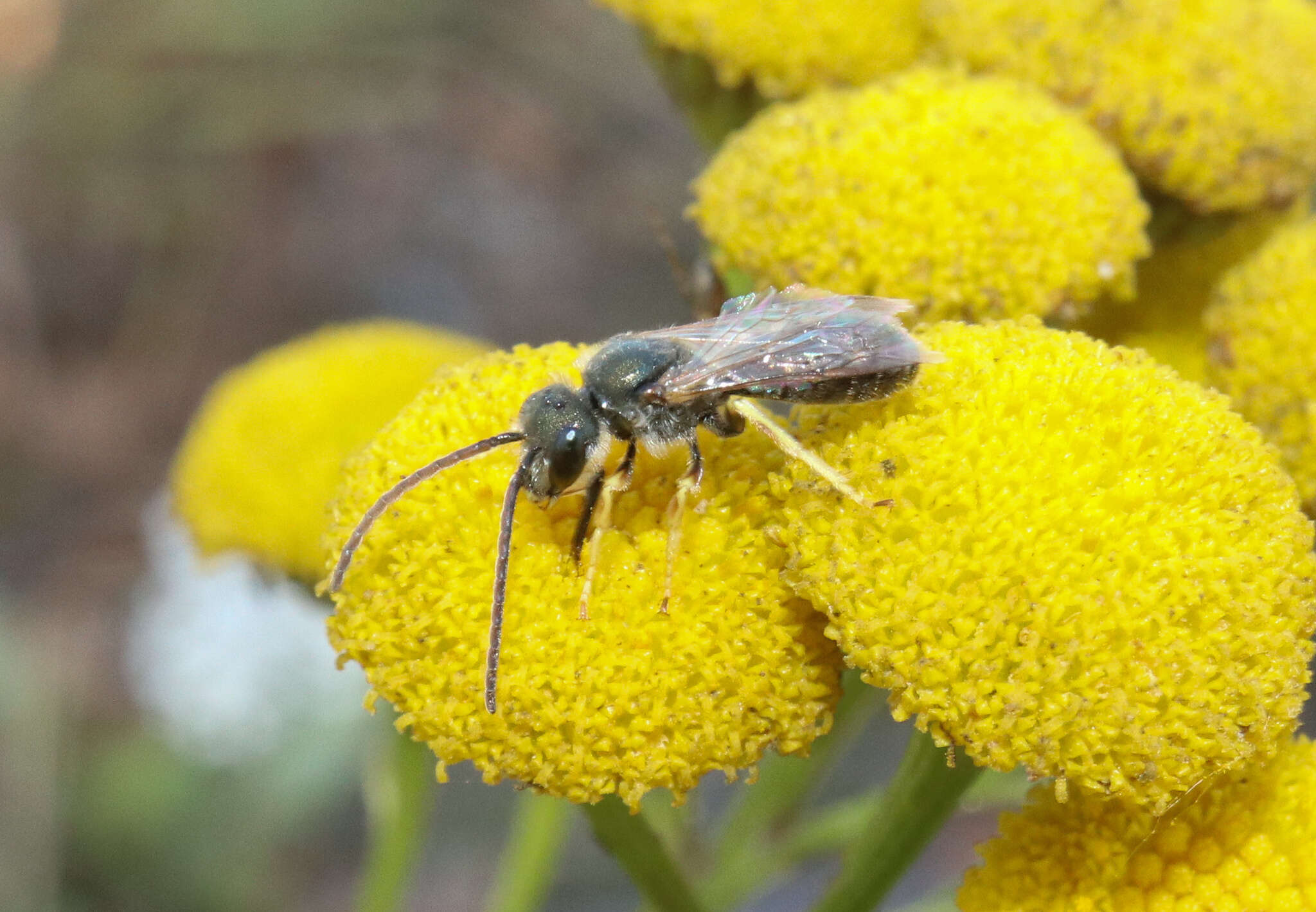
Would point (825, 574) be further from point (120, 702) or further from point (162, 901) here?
point (120, 702)

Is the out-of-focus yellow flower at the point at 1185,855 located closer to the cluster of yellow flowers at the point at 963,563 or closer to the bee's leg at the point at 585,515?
the cluster of yellow flowers at the point at 963,563

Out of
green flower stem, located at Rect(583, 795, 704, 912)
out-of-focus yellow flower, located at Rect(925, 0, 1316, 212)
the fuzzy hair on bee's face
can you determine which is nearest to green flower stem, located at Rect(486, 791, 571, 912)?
green flower stem, located at Rect(583, 795, 704, 912)

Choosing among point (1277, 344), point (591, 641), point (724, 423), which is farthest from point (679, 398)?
point (1277, 344)

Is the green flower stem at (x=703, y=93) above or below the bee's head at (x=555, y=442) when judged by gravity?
above

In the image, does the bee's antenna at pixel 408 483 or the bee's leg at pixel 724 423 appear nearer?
the bee's antenna at pixel 408 483

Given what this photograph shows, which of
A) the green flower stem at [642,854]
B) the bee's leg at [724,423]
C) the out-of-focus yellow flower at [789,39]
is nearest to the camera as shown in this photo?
the bee's leg at [724,423]

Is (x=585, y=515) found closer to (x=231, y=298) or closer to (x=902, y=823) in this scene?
(x=902, y=823)

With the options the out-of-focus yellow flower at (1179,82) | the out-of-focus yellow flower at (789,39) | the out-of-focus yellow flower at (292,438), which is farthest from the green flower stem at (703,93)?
the out-of-focus yellow flower at (292,438)
